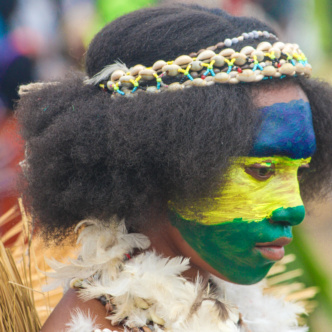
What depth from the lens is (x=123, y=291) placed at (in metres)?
1.41

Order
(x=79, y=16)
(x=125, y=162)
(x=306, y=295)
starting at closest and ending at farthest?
1. (x=125, y=162)
2. (x=306, y=295)
3. (x=79, y=16)

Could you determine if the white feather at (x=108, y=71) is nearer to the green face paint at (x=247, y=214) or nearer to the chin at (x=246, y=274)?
the green face paint at (x=247, y=214)

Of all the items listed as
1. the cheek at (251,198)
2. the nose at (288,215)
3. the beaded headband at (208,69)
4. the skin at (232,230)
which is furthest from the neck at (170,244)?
the beaded headband at (208,69)

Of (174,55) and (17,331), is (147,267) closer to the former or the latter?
(17,331)

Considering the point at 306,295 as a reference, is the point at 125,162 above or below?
above

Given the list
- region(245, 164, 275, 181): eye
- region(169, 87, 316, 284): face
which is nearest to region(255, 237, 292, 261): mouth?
region(169, 87, 316, 284): face

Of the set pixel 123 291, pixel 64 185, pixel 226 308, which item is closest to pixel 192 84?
pixel 64 185

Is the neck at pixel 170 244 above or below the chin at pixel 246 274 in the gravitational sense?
above

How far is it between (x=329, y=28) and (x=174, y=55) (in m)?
3.73

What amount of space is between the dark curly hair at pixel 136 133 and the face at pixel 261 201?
0.17ft

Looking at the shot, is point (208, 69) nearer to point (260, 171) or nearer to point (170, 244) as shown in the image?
point (260, 171)

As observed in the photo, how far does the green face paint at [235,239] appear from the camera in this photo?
4.65 feet

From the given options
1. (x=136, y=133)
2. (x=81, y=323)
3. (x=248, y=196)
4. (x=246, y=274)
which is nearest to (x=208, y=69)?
(x=136, y=133)

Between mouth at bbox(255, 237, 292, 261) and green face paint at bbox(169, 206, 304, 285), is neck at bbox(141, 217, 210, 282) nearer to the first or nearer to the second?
green face paint at bbox(169, 206, 304, 285)
